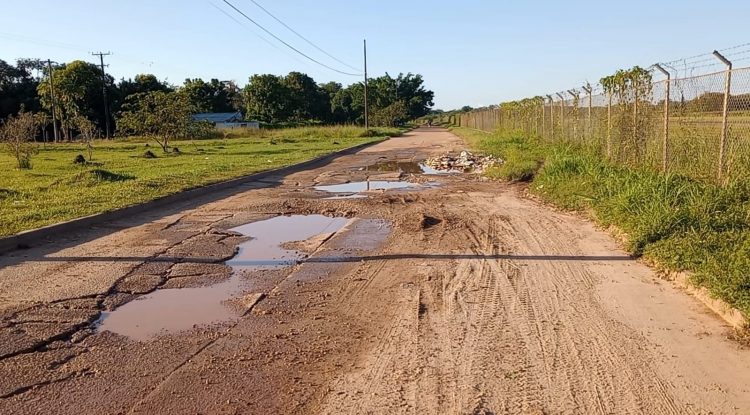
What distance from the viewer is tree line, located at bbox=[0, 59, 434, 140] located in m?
37.1

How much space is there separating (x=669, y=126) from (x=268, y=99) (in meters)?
81.7

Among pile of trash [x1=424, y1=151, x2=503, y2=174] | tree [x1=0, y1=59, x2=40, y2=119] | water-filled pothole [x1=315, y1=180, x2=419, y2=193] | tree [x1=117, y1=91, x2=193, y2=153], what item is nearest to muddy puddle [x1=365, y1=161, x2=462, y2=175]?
pile of trash [x1=424, y1=151, x2=503, y2=174]

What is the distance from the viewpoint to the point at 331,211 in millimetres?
11664

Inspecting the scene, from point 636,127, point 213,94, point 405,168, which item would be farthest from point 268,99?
point 636,127

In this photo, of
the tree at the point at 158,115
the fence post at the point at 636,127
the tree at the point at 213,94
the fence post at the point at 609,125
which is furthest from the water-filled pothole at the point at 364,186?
the tree at the point at 213,94

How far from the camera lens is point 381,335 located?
4992 millimetres

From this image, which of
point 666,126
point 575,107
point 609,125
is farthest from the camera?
point 575,107

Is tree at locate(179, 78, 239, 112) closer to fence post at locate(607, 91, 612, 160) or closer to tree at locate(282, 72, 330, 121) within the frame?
tree at locate(282, 72, 330, 121)

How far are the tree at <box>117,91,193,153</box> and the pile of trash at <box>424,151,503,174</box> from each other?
15.7m

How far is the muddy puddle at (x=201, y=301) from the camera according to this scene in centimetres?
536

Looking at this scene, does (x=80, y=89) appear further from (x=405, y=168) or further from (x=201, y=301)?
(x=201, y=301)

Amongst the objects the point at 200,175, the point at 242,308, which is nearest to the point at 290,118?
the point at 200,175

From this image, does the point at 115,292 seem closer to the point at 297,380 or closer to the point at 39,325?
the point at 39,325

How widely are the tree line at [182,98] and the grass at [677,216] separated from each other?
24.2m
